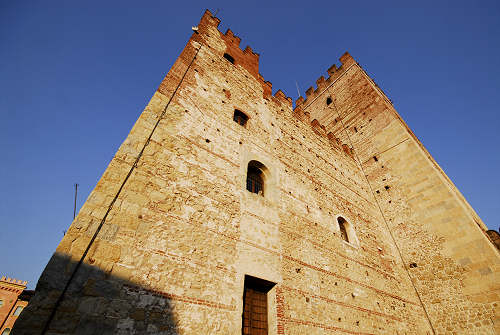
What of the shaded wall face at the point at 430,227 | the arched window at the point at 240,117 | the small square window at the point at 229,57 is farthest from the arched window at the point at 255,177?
the shaded wall face at the point at 430,227

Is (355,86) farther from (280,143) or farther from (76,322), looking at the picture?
(76,322)

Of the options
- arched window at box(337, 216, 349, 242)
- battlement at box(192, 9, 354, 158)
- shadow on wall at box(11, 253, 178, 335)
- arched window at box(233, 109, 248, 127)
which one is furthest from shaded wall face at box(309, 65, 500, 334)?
shadow on wall at box(11, 253, 178, 335)

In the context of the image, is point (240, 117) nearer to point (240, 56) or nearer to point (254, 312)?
point (240, 56)

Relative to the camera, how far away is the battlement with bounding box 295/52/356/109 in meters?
16.7

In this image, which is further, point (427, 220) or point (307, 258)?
point (427, 220)

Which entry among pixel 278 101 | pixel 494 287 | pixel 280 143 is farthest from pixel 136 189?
pixel 494 287

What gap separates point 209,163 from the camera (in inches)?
209

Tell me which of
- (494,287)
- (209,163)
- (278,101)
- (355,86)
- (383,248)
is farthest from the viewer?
(355,86)

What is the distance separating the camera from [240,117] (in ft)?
24.3

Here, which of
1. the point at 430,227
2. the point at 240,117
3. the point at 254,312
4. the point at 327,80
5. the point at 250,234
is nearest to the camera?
the point at 254,312

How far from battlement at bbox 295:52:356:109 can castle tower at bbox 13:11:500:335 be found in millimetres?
7243

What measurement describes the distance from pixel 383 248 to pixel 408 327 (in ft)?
8.65

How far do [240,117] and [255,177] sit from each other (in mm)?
2122

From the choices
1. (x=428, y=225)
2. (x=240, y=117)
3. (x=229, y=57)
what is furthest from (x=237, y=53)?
(x=428, y=225)
